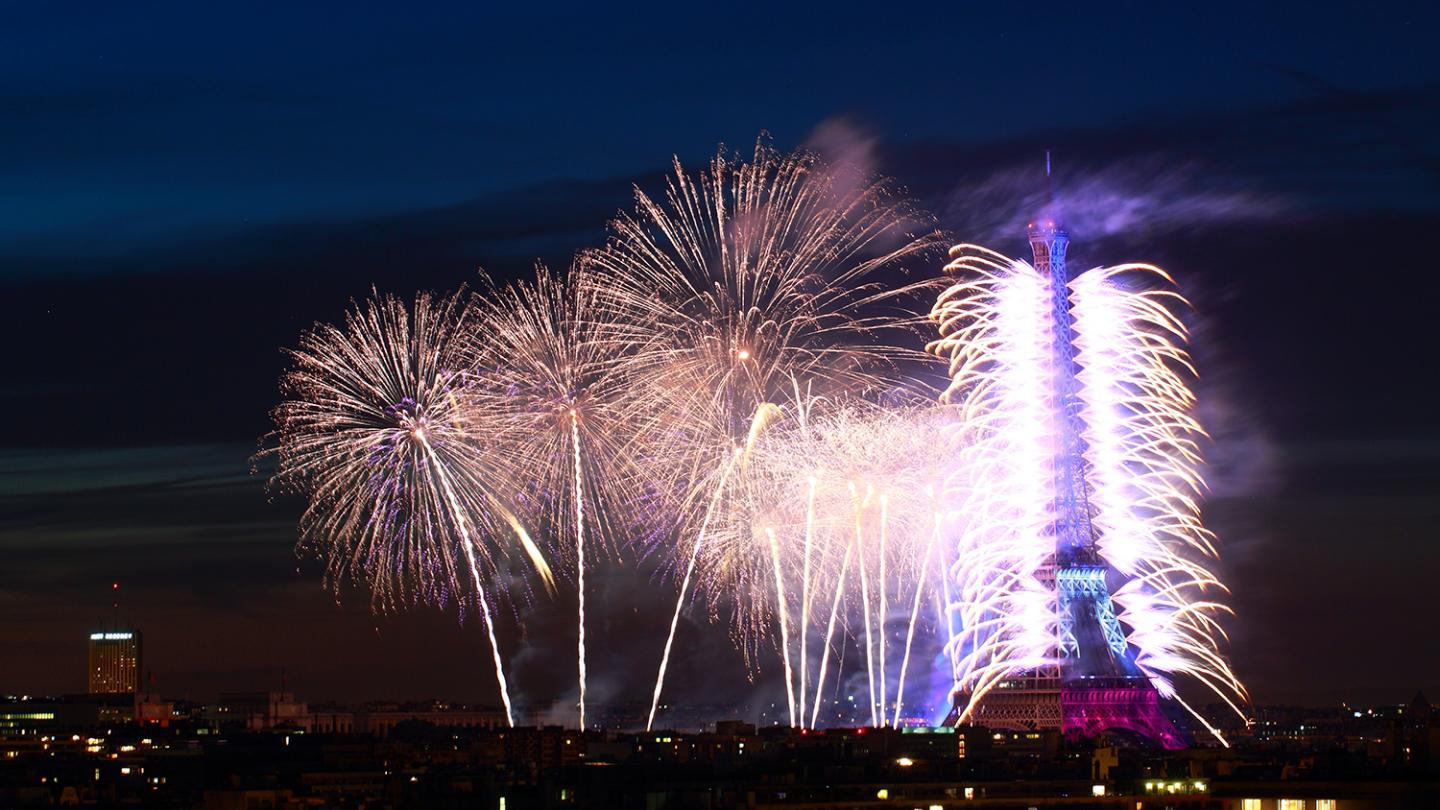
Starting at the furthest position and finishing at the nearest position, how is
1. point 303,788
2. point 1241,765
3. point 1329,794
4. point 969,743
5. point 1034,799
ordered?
point 969,743
point 303,788
point 1241,765
point 1034,799
point 1329,794

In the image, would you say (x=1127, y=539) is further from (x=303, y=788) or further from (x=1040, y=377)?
(x=303, y=788)

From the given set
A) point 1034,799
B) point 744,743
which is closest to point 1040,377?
point 744,743

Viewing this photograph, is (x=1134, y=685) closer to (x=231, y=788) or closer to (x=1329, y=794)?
(x=231, y=788)

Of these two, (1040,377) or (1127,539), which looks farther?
(1040,377)

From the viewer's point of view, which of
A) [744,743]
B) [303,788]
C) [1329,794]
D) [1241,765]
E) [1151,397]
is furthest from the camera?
[744,743]

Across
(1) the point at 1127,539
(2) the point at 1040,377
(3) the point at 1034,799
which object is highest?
(2) the point at 1040,377

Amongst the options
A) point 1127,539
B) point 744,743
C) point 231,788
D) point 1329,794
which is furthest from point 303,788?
point 1329,794

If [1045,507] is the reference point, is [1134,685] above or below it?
below

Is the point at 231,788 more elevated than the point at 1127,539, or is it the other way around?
the point at 1127,539

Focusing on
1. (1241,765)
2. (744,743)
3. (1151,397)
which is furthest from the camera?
(744,743)
